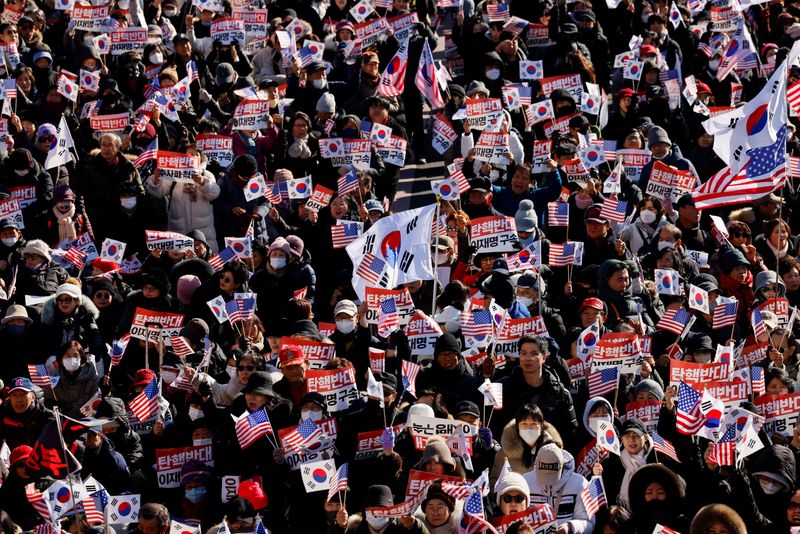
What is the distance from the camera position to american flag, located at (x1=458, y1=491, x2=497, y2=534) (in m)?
12.8

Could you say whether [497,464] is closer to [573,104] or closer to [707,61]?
[573,104]

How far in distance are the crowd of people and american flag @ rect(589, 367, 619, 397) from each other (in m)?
0.03

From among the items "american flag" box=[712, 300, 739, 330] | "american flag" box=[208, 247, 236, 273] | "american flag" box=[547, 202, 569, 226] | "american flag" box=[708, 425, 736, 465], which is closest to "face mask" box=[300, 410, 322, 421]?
"american flag" box=[708, 425, 736, 465]

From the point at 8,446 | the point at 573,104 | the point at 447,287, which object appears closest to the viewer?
the point at 8,446

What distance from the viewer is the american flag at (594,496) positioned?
13.4m

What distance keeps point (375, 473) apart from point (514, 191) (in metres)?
5.63

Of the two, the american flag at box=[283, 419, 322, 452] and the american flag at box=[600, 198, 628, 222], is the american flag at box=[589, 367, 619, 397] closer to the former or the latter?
the american flag at box=[283, 419, 322, 452]

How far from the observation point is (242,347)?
16.4m

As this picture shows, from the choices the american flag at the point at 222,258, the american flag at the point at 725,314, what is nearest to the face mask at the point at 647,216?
the american flag at the point at 725,314

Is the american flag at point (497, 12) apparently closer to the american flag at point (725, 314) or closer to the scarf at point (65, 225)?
the scarf at point (65, 225)

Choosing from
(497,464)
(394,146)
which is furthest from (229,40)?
(497,464)

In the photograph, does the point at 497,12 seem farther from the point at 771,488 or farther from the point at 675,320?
the point at 771,488

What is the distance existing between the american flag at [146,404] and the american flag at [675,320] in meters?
4.53

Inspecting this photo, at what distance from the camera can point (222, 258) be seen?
18.0 metres
